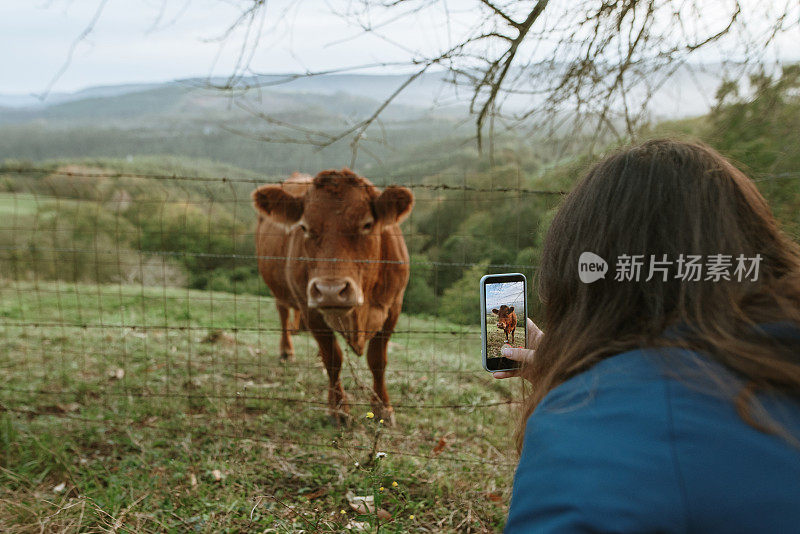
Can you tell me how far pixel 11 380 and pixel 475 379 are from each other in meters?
4.63

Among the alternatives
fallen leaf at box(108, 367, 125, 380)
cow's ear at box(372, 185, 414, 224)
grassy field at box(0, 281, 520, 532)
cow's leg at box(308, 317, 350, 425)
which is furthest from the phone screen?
fallen leaf at box(108, 367, 125, 380)

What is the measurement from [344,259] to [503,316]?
8.28 ft

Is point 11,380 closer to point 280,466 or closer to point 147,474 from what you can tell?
point 147,474

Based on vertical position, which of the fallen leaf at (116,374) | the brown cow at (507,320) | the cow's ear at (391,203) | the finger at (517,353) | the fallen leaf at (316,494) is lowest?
the fallen leaf at (316,494)

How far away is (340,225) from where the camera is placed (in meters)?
4.20

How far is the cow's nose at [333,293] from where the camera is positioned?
155 inches

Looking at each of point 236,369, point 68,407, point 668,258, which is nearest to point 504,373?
point 668,258

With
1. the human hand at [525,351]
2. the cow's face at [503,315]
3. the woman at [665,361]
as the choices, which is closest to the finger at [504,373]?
the human hand at [525,351]

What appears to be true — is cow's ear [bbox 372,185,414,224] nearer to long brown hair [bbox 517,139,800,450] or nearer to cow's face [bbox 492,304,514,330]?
cow's face [bbox 492,304,514,330]

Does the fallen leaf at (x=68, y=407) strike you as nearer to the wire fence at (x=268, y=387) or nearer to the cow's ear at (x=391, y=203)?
the wire fence at (x=268, y=387)

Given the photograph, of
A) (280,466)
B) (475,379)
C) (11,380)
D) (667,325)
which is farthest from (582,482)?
(11,380)

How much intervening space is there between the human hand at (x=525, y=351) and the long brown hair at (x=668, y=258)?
1.39ft

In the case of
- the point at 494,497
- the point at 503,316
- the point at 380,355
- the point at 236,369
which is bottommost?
the point at 494,497

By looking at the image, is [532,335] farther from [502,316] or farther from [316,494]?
[316,494]
